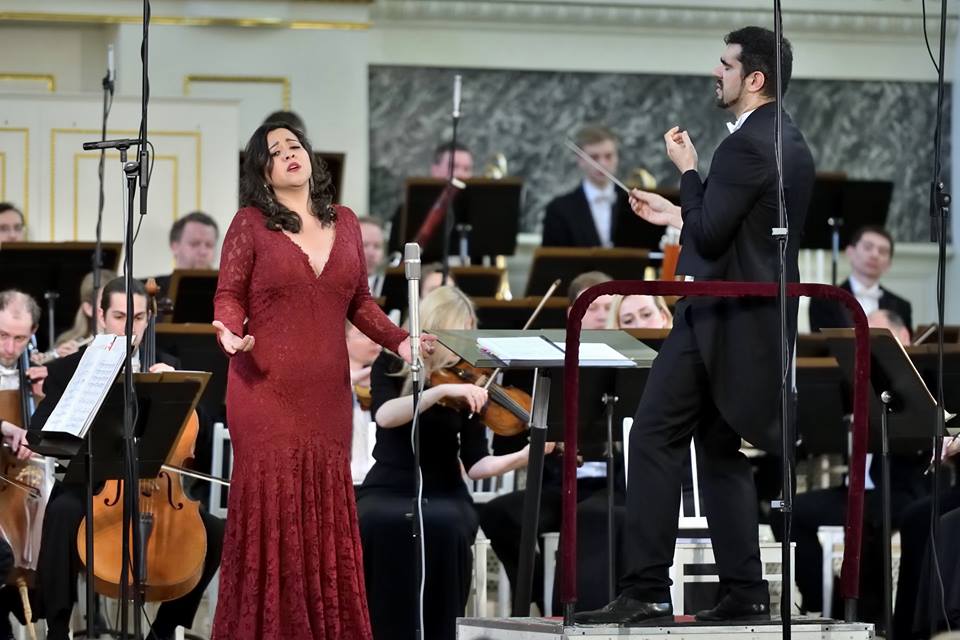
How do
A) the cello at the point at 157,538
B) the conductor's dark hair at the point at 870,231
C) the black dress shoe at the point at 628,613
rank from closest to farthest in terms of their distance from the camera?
1. the black dress shoe at the point at 628,613
2. the cello at the point at 157,538
3. the conductor's dark hair at the point at 870,231

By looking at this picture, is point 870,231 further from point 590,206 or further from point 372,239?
point 372,239

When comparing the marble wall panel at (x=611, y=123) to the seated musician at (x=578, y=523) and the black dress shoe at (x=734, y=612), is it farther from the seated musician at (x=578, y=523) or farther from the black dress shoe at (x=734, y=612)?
the black dress shoe at (x=734, y=612)

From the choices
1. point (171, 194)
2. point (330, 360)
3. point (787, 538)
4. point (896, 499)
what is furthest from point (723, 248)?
point (171, 194)

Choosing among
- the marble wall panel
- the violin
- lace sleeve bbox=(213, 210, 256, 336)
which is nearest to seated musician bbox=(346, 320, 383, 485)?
the violin

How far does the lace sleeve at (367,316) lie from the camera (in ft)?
14.0

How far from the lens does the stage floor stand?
3.50 meters

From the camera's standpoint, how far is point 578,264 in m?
7.19

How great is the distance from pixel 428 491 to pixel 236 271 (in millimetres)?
1407

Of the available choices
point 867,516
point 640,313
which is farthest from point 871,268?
point 640,313

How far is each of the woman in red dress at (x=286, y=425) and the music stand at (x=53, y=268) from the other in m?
2.85

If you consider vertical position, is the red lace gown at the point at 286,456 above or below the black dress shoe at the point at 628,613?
above

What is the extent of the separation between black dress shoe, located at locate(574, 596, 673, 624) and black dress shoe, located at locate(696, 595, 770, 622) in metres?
0.10

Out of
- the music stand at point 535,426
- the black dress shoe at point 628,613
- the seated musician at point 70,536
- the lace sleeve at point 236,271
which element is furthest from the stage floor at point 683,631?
the seated musician at point 70,536

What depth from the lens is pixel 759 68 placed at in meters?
3.84
